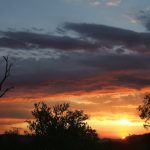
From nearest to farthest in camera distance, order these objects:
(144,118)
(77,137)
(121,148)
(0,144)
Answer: (77,137) < (0,144) < (144,118) < (121,148)

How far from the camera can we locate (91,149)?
69.8m

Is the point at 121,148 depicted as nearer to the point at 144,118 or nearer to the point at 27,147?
the point at 144,118

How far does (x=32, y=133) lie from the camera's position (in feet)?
232

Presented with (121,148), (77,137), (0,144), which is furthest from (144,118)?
(0,144)

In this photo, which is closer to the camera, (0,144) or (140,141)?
(0,144)

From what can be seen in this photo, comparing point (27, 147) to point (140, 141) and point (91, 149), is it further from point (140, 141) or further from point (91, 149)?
point (140, 141)

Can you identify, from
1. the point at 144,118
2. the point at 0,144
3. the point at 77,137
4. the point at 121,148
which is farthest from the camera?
the point at 121,148

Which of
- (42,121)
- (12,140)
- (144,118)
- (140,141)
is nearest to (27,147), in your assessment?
(12,140)

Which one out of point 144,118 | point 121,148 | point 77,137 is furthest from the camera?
point 121,148

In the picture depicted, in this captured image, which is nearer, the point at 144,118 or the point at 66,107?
the point at 66,107

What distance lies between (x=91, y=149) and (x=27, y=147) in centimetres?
1224

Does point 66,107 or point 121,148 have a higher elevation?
point 66,107

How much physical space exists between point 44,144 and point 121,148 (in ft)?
107

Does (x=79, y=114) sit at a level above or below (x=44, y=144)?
above
